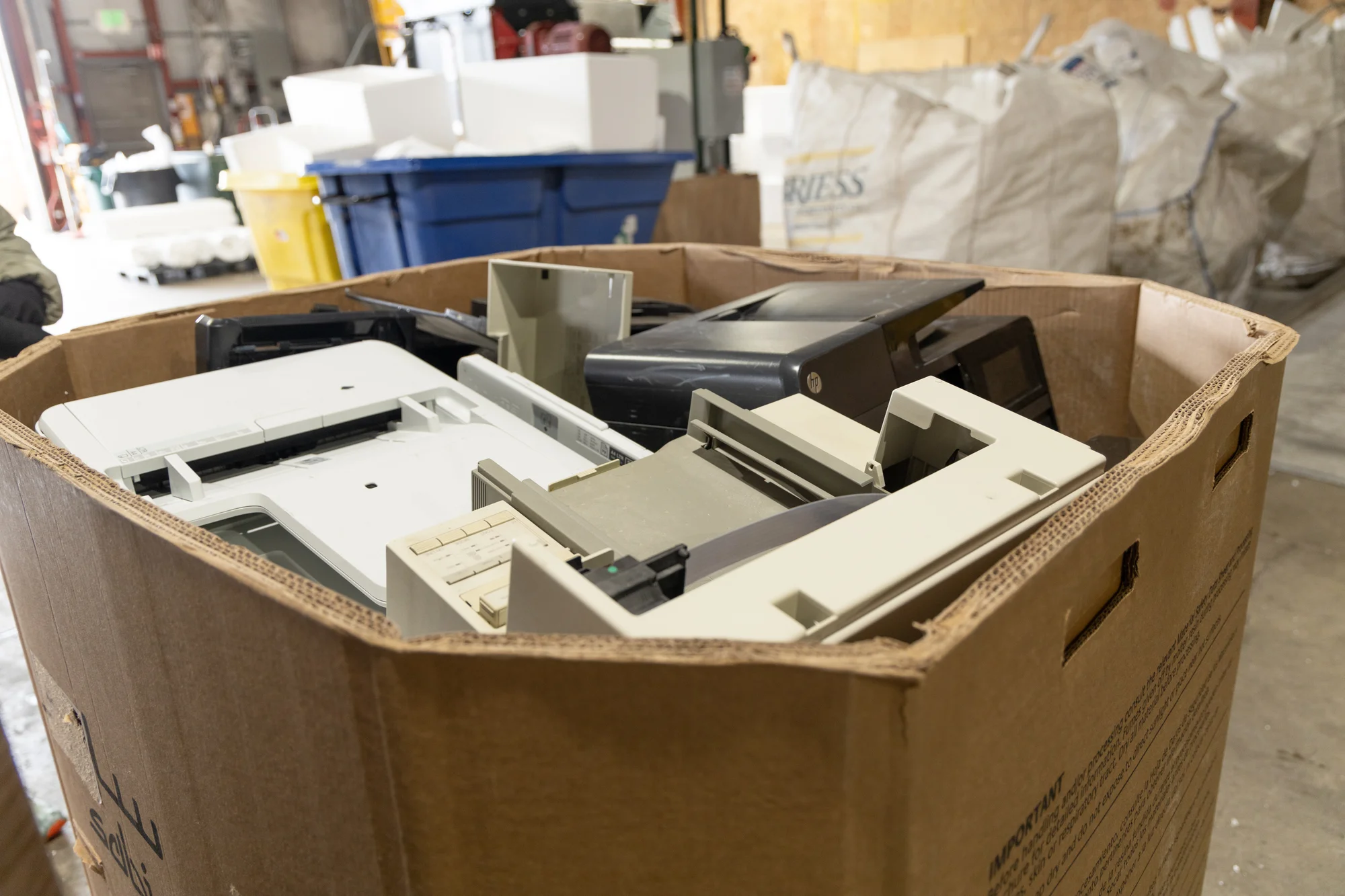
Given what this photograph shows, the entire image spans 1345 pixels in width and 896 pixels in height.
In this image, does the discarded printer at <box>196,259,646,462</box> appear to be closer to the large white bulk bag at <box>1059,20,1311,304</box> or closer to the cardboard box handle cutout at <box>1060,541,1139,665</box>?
the cardboard box handle cutout at <box>1060,541,1139,665</box>

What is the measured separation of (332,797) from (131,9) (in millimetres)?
7642

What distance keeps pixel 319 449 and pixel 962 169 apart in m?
1.39

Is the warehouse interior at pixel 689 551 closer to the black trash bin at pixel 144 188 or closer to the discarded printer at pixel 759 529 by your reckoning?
the discarded printer at pixel 759 529

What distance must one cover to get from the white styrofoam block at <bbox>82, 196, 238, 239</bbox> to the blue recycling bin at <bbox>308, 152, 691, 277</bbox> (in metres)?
2.92

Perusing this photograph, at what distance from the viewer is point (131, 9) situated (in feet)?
20.4

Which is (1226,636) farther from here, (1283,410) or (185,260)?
(185,260)

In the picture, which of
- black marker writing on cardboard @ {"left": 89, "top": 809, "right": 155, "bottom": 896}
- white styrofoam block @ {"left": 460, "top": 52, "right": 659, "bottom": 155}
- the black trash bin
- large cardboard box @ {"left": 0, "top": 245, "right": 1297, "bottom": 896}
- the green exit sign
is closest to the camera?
large cardboard box @ {"left": 0, "top": 245, "right": 1297, "bottom": 896}

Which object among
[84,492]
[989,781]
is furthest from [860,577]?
[84,492]

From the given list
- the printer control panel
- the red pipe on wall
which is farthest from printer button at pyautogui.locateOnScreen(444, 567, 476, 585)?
the red pipe on wall

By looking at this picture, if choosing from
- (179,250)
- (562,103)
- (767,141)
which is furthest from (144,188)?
(562,103)

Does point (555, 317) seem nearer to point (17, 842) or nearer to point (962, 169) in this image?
point (17, 842)

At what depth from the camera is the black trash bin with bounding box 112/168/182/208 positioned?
4535 millimetres

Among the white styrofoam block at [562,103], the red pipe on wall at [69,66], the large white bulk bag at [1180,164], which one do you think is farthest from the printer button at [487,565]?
the red pipe on wall at [69,66]

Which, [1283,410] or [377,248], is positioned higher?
[377,248]
